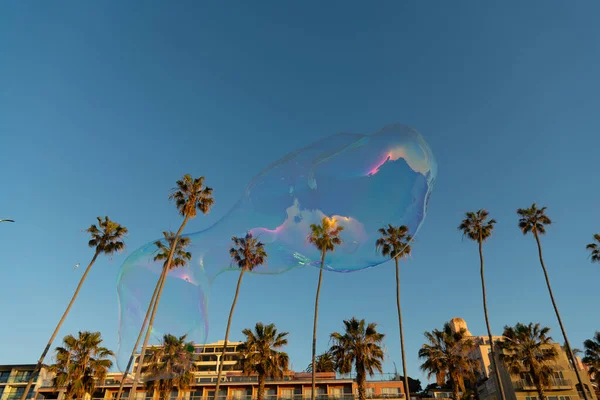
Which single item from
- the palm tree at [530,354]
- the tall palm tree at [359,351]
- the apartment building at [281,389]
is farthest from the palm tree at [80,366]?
the palm tree at [530,354]

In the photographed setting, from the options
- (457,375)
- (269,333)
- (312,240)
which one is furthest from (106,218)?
(457,375)

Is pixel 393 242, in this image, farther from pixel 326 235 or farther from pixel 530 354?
pixel 530 354

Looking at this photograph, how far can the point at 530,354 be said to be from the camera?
4056 centimetres

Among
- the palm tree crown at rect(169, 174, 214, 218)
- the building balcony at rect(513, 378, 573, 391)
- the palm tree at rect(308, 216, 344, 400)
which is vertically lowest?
the palm tree at rect(308, 216, 344, 400)

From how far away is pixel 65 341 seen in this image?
1467 inches

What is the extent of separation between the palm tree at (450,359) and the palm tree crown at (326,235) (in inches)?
1189

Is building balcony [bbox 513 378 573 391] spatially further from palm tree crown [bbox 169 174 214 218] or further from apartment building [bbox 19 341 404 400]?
palm tree crown [bbox 169 174 214 218]

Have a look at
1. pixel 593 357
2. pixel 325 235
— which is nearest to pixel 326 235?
pixel 325 235

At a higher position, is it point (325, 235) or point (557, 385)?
point (557, 385)

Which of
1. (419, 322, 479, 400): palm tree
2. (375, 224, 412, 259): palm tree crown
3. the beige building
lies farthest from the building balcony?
(375, 224, 412, 259): palm tree crown

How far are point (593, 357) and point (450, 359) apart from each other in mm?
18615

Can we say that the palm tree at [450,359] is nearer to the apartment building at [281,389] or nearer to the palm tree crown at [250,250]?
the apartment building at [281,389]

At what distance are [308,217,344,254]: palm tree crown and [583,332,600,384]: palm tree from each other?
45.2 m

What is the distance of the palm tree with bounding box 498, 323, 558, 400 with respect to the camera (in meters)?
40.0
